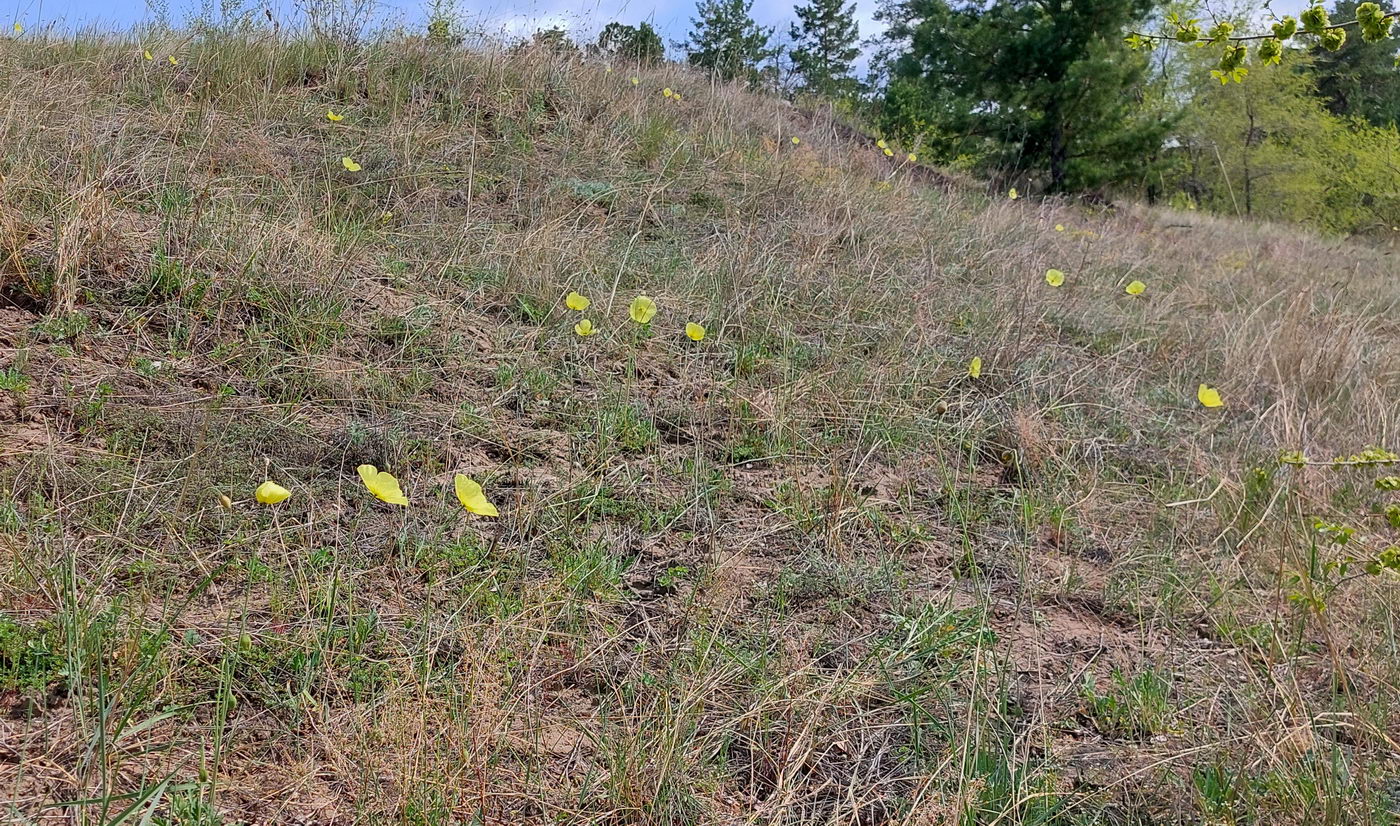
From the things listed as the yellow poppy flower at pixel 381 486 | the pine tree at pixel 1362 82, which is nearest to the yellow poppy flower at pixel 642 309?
the yellow poppy flower at pixel 381 486

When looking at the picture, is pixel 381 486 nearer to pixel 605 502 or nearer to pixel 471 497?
pixel 471 497

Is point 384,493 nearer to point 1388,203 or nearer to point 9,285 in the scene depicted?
point 9,285

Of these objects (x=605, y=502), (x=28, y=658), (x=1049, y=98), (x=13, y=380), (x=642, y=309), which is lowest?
(x=28, y=658)

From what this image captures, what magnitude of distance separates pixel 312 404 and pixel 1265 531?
9.34 ft

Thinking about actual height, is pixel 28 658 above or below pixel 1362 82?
below

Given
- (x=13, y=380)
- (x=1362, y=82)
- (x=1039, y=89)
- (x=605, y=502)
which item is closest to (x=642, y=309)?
(x=605, y=502)

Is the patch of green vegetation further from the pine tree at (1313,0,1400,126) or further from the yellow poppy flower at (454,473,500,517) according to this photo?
the pine tree at (1313,0,1400,126)

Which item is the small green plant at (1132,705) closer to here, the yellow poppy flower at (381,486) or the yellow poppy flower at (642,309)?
the yellow poppy flower at (381,486)

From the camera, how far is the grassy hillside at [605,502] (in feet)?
4.78

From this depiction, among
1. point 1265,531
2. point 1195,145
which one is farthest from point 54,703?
point 1195,145

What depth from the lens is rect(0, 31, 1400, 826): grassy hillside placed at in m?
1.46

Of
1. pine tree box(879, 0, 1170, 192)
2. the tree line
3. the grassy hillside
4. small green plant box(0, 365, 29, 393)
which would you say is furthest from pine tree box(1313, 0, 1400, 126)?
small green plant box(0, 365, 29, 393)

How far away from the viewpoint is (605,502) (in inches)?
92.0

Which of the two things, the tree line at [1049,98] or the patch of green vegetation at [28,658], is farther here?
the tree line at [1049,98]
